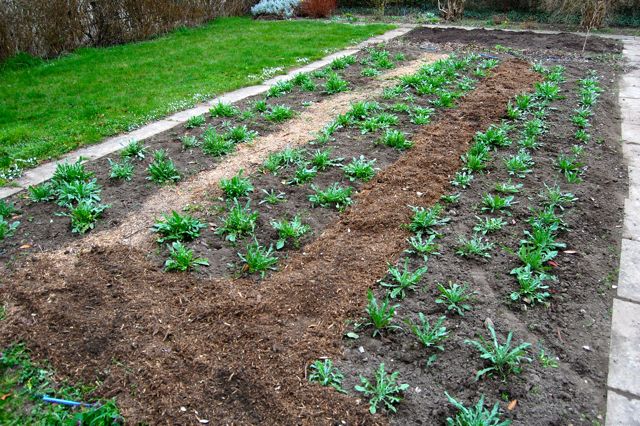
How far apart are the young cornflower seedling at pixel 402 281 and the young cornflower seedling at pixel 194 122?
11.3 ft

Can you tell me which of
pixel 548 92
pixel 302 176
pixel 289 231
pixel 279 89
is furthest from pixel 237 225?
pixel 548 92

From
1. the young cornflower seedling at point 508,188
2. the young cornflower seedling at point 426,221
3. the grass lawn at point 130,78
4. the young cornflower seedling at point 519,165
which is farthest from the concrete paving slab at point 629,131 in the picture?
the grass lawn at point 130,78

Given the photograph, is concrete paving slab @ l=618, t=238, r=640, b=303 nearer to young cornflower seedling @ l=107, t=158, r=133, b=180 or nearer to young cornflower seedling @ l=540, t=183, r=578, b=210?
young cornflower seedling @ l=540, t=183, r=578, b=210

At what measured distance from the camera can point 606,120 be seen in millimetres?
5688

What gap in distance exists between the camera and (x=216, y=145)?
4.87 meters

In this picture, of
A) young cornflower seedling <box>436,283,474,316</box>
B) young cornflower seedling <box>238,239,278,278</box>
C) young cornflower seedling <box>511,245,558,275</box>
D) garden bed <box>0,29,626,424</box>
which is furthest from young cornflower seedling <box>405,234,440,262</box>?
young cornflower seedling <box>238,239,278,278</box>

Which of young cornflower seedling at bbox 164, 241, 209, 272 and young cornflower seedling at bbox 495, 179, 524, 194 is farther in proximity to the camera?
young cornflower seedling at bbox 495, 179, 524, 194

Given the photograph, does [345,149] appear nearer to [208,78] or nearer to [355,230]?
[355,230]

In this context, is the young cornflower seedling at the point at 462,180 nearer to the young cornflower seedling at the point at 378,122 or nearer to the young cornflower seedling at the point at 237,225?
the young cornflower seedling at the point at 378,122

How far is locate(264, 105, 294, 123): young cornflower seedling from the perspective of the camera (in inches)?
225

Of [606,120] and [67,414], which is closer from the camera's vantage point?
[67,414]

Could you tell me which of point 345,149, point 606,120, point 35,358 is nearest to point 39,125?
point 345,149

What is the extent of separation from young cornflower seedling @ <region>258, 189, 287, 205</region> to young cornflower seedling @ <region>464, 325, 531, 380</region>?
1.98 meters

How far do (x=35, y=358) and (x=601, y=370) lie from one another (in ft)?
9.49
